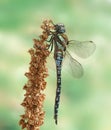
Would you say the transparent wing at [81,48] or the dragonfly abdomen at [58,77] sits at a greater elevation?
the transparent wing at [81,48]

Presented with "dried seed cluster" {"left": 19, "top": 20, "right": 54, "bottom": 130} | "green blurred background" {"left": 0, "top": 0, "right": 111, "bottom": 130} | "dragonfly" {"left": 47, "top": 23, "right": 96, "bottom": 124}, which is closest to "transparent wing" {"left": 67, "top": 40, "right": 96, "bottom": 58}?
"dragonfly" {"left": 47, "top": 23, "right": 96, "bottom": 124}

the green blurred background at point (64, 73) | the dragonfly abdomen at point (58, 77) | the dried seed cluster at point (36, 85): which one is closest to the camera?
the dried seed cluster at point (36, 85)

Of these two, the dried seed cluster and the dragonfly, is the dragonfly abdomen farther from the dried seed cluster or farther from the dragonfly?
the dried seed cluster

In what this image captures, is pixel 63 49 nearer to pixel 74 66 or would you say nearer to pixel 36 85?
pixel 74 66

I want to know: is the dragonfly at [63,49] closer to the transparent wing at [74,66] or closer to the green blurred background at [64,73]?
the transparent wing at [74,66]

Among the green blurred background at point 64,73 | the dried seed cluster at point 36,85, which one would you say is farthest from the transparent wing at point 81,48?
the dried seed cluster at point 36,85

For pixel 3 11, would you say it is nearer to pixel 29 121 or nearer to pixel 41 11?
pixel 41 11
